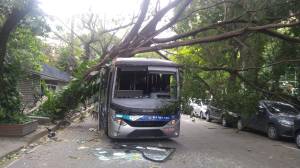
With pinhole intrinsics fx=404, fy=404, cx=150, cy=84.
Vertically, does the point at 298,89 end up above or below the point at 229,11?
below

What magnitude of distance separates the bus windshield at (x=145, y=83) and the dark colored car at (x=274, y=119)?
16.3ft

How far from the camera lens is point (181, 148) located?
505 inches

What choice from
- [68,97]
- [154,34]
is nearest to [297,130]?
[154,34]

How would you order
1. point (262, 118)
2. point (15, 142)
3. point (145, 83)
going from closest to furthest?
point (15, 142) → point (145, 83) → point (262, 118)

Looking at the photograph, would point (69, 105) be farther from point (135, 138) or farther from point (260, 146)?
point (260, 146)

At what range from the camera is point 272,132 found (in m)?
16.5

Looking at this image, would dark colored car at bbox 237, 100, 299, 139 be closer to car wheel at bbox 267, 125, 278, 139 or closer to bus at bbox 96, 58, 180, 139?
car wheel at bbox 267, 125, 278, 139

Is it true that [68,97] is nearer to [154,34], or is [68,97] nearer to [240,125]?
[154,34]

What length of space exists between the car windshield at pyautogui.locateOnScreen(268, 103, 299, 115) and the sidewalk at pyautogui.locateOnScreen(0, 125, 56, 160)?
957 centimetres

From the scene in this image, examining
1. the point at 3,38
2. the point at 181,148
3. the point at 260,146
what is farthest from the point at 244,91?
the point at 3,38

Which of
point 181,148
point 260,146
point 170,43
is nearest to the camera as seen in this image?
point 181,148

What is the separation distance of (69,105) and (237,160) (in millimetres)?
11184

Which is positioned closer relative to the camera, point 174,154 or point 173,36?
point 174,154

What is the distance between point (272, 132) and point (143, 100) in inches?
247
